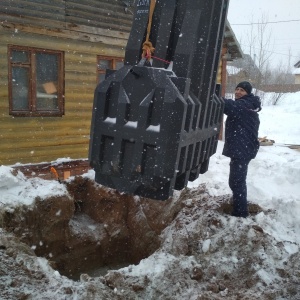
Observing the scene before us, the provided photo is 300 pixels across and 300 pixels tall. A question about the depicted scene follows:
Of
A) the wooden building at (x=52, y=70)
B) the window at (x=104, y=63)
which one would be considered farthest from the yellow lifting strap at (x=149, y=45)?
the window at (x=104, y=63)

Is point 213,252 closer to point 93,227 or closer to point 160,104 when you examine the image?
point 160,104

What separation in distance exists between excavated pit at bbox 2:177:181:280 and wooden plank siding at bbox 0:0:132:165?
2081 mm

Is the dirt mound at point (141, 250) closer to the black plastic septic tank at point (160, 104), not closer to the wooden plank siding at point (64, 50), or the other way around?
the black plastic septic tank at point (160, 104)

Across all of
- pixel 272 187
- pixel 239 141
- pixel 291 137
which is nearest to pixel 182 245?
pixel 239 141

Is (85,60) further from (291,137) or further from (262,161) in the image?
(291,137)

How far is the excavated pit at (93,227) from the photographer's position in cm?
475

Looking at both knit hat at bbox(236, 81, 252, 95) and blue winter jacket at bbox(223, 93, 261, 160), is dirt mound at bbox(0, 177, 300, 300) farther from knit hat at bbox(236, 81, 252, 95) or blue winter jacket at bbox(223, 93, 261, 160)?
knit hat at bbox(236, 81, 252, 95)

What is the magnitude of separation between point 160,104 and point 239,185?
2.29m

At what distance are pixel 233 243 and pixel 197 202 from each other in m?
1.02

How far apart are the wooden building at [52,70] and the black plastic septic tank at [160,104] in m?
4.52

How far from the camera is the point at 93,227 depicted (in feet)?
18.3

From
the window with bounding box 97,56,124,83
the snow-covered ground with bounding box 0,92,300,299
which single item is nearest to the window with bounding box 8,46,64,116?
the window with bounding box 97,56,124,83

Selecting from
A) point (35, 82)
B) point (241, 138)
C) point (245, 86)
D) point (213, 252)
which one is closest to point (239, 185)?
point (241, 138)

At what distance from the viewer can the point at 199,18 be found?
110 inches
